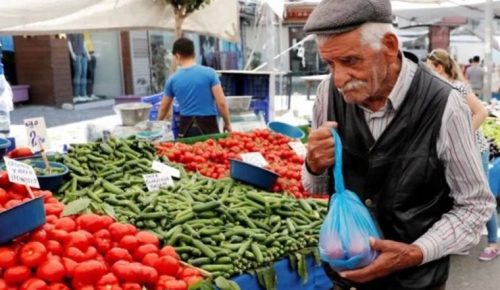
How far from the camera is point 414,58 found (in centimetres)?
189

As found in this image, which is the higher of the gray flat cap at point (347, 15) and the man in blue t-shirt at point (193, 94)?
the gray flat cap at point (347, 15)

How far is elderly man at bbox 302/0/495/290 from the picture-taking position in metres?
1.64

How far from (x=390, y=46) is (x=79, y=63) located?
15858 millimetres

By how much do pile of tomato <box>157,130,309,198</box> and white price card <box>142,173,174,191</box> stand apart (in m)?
0.73

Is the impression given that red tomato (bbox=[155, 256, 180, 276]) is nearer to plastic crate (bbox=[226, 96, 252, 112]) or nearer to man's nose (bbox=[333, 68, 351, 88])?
man's nose (bbox=[333, 68, 351, 88])

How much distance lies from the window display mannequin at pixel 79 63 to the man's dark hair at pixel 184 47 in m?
10.5

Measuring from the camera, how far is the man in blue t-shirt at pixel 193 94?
261 inches

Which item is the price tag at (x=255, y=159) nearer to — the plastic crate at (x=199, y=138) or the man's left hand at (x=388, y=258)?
→ the plastic crate at (x=199, y=138)

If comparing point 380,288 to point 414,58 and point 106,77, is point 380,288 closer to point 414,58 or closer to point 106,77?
point 414,58

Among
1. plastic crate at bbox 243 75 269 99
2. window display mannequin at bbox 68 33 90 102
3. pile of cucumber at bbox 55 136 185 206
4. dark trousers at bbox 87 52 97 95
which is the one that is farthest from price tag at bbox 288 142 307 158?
dark trousers at bbox 87 52 97 95

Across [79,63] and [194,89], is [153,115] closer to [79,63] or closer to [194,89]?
[194,89]

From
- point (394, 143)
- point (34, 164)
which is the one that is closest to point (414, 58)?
point (394, 143)

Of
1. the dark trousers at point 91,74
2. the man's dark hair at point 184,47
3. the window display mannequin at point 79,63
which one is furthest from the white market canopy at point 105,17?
the dark trousers at point 91,74

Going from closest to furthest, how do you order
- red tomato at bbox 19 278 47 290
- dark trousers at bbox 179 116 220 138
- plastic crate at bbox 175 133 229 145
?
red tomato at bbox 19 278 47 290
plastic crate at bbox 175 133 229 145
dark trousers at bbox 179 116 220 138
